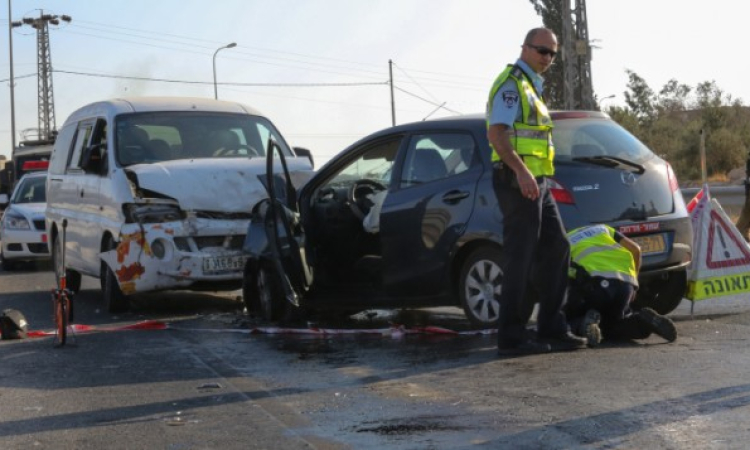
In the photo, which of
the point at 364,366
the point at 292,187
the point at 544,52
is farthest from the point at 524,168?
the point at 292,187

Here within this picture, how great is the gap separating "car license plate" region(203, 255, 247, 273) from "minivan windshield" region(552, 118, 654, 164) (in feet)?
12.0

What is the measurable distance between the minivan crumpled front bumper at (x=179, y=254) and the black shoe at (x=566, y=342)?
4.06 metres

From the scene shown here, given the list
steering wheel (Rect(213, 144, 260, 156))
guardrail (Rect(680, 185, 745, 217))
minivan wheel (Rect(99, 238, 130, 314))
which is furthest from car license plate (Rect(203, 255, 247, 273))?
guardrail (Rect(680, 185, 745, 217))

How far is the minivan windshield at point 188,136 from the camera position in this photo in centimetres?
1212

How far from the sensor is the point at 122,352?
28.9 ft

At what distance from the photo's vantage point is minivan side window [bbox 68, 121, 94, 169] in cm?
1303

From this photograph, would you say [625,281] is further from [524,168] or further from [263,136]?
[263,136]

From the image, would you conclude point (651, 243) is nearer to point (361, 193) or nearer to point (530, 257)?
point (530, 257)

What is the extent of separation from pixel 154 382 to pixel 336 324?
2.99m

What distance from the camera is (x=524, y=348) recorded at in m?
7.60

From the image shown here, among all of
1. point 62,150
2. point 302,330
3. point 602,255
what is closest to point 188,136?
point 62,150

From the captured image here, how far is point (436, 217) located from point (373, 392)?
2.38m

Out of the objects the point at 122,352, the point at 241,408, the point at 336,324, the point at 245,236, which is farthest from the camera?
the point at 245,236

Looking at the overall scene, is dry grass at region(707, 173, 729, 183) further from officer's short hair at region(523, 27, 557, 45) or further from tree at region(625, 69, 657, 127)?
officer's short hair at region(523, 27, 557, 45)
